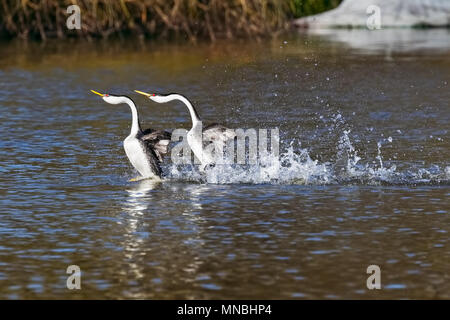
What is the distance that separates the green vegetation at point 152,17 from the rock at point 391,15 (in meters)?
3.28

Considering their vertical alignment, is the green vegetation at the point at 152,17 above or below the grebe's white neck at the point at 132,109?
below

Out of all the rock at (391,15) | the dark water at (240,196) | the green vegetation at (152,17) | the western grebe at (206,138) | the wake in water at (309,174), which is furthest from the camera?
the rock at (391,15)

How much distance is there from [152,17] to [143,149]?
21.8 meters

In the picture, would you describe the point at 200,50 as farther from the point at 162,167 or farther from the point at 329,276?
the point at 329,276

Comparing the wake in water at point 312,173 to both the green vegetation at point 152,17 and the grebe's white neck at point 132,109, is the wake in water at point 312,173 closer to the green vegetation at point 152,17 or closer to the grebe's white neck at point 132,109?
the grebe's white neck at point 132,109

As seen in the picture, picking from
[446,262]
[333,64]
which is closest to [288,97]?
[333,64]

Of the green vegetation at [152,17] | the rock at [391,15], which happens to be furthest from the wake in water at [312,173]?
the rock at [391,15]

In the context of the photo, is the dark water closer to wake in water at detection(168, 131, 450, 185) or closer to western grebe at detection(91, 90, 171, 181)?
wake in water at detection(168, 131, 450, 185)

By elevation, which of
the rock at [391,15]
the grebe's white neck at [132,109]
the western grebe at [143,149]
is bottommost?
the rock at [391,15]

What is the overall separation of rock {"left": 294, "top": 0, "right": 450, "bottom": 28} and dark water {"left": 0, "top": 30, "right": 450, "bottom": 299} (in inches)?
547

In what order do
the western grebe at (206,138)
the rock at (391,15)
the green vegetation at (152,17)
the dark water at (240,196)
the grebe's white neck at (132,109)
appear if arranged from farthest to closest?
the rock at (391,15) < the green vegetation at (152,17) < the western grebe at (206,138) < the grebe's white neck at (132,109) < the dark water at (240,196)

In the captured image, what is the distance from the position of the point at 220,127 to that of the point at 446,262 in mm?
4292

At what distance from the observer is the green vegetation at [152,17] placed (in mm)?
31891

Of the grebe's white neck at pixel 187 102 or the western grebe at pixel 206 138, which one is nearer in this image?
the grebe's white neck at pixel 187 102
